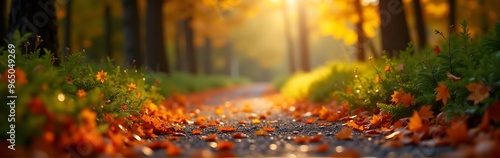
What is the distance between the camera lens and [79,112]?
3381 mm

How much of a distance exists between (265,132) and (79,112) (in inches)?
80.3

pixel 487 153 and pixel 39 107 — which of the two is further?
pixel 39 107

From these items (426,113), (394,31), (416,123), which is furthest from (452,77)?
(394,31)

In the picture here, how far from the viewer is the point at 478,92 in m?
3.95

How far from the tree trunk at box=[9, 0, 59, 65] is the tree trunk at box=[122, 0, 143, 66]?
6.78 metres

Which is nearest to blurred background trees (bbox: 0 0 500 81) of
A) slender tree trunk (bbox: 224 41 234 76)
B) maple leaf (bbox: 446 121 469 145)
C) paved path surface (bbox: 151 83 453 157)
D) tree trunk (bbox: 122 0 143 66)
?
tree trunk (bbox: 122 0 143 66)

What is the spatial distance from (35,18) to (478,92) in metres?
5.68

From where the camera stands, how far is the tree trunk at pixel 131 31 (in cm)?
1359

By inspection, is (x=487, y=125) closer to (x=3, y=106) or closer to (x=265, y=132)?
(x=265, y=132)

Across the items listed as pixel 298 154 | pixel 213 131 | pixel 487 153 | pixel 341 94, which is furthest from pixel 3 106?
pixel 341 94

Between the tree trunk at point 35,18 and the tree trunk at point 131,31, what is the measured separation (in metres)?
6.78

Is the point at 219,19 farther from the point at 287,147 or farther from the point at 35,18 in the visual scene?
the point at 287,147

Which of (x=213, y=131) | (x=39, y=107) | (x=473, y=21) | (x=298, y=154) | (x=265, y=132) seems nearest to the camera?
(x=39, y=107)

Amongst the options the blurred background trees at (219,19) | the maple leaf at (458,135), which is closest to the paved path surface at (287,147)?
the maple leaf at (458,135)
